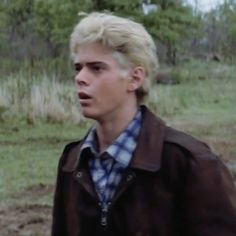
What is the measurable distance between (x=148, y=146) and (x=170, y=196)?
15cm

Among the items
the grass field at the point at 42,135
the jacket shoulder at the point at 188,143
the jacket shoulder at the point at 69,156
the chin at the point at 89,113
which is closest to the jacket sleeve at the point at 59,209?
the jacket shoulder at the point at 69,156

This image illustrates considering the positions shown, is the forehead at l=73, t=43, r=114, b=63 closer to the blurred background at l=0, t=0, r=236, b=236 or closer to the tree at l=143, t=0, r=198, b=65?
the blurred background at l=0, t=0, r=236, b=236

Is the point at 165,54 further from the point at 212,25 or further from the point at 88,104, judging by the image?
the point at 88,104

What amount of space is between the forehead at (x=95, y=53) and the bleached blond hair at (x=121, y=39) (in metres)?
0.01

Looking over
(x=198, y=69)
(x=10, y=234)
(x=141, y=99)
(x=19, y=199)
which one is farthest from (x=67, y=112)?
(x=198, y=69)

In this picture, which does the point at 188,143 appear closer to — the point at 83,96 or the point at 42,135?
the point at 83,96

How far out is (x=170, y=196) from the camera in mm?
1950

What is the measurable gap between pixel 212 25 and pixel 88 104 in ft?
160

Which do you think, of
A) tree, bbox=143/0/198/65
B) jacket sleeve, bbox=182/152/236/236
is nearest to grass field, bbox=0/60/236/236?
jacket sleeve, bbox=182/152/236/236

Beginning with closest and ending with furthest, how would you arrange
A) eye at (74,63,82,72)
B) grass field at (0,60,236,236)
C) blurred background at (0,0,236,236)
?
eye at (74,63,82,72) < grass field at (0,60,236,236) < blurred background at (0,0,236,236)

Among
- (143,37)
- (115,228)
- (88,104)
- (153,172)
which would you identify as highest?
(143,37)

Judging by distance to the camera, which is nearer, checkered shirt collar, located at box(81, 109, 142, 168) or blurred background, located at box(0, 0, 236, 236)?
checkered shirt collar, located at box(81, 109, 142, 168)

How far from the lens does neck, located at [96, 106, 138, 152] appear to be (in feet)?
6.67

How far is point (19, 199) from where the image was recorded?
6.73 meters
